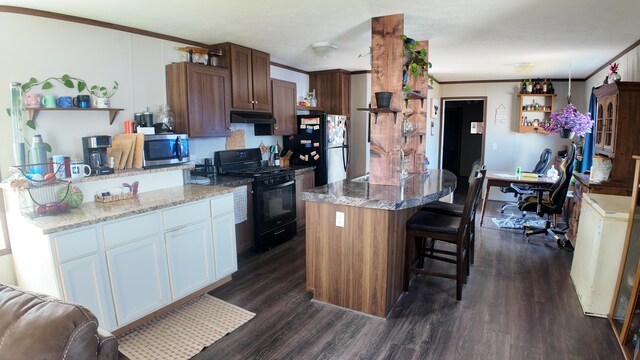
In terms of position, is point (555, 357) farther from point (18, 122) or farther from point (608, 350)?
point (18, 122)

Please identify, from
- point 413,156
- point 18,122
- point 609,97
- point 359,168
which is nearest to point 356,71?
point 359,168

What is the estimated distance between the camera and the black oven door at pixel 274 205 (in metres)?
3.99

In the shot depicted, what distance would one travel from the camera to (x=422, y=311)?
286 centimetres

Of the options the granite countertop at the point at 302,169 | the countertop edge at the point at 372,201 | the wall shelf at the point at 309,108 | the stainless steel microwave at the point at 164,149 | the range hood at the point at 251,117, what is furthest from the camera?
the wall shelf at the point at 309,108

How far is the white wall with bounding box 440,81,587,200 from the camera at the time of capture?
6855mm

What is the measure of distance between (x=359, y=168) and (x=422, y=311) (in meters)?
3.43

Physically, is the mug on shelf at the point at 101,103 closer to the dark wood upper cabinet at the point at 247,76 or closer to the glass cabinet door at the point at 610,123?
the dark wood upper cabinet at the point at 247,76

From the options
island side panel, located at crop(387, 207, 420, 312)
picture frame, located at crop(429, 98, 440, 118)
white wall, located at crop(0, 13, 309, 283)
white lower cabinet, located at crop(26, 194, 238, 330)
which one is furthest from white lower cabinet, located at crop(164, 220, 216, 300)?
picture frame, located at crop(429, 98, 440, 118)

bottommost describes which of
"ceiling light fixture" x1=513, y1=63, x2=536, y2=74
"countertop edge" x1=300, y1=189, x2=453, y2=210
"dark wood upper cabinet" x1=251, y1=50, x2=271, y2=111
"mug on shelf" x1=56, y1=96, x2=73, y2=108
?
"countertop edge" x1=300, y1=189, x2=453, y2=210

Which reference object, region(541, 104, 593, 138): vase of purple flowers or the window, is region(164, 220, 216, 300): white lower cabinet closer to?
the window

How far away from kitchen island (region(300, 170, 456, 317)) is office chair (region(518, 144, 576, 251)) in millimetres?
2251

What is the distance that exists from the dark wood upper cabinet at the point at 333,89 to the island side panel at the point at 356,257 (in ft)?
10.2

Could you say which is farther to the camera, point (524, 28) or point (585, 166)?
point (585, 166)

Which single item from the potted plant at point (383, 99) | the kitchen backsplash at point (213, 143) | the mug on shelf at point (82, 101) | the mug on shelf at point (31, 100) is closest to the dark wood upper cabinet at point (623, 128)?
the potted plant at point (383, 99)
